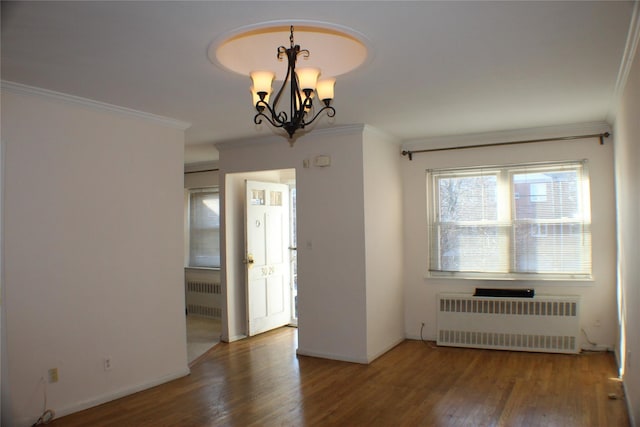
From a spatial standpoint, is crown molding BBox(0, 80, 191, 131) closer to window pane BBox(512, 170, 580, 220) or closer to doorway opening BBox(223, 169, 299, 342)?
doorway opening BBox(223, 169, 299, 342)

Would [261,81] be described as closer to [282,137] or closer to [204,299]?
[282,137]

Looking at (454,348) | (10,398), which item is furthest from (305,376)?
(10,398)

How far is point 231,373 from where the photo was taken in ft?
14.8

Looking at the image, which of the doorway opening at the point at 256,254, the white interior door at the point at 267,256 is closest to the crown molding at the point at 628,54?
the doorway opening at the point at 256,254

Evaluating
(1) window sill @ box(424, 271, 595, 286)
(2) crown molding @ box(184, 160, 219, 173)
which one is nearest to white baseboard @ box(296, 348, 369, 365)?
(1) window sill @ box(424, 271, 595, 286)

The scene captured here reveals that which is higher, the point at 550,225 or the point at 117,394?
the point at 550,225

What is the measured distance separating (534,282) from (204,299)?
4715 mm

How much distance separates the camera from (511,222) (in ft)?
17.5

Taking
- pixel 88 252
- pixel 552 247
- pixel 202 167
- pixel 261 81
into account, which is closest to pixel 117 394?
pixel 88 252

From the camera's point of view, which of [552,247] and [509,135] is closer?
[552,247]

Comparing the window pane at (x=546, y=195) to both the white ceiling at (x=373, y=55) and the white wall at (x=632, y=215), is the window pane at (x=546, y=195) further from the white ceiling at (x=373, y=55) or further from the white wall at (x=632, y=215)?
the white wall at (x=632, y=215)

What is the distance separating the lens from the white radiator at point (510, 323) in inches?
195

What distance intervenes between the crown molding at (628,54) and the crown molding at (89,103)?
3516 mm

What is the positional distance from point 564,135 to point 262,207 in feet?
11.7
